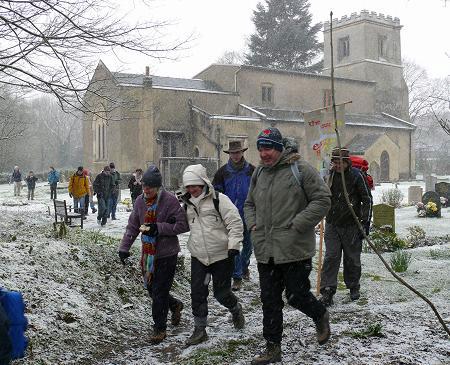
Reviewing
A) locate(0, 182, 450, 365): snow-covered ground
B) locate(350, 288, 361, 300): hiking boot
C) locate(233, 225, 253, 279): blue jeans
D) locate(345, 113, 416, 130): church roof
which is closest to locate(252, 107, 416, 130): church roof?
locate(345, 113, 416, 130): church roof

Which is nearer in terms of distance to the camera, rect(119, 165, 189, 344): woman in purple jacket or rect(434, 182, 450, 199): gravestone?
rect(119, 165, 189, 344): woman in purple jacket

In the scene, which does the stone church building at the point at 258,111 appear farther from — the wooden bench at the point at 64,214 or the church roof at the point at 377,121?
the wooden bench at the point at 64,214

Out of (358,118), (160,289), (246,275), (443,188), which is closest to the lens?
(160,289)

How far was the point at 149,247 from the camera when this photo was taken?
17.2 feet

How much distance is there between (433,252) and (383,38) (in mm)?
48082

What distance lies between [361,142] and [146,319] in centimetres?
3902

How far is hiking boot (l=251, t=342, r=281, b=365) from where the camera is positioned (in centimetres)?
445

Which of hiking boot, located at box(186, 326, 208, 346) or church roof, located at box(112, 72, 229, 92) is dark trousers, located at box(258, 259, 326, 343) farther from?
church roof, located at box(112, 72, 229, 92)

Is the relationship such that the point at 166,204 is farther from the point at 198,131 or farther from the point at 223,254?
the point at 198,131

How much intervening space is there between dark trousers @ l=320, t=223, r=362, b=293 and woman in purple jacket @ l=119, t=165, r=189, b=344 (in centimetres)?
214

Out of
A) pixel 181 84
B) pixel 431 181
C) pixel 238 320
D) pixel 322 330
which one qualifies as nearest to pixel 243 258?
pixel 238 320

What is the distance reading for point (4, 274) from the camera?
570cm

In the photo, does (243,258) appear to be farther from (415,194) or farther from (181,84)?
(181,84)

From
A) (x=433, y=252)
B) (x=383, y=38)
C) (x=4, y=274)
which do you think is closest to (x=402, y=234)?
(x=433, y=252)
